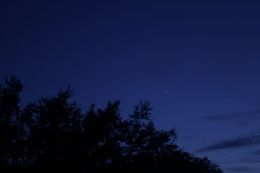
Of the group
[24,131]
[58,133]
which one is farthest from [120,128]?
[24,131]

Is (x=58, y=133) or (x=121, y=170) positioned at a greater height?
(x=58, y=133)

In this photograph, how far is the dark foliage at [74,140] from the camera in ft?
104

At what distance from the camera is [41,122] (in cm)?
3319

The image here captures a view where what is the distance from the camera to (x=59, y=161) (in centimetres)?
3173

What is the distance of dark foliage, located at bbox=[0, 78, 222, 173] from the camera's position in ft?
104

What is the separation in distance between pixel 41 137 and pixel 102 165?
21.6 feet

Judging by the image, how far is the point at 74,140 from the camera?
33.5 meters

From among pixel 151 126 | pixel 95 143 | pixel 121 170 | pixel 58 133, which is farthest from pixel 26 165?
pixel 151 126

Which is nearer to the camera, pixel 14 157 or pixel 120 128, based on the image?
pixel 14 157

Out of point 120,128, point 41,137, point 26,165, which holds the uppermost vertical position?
point 120,128

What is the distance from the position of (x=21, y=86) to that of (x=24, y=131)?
4416mm

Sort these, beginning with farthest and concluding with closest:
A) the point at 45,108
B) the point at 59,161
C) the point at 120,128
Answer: the point at 120,128 < the point at 45,108 < the point at 59,161

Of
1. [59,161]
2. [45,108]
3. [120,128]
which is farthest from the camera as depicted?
[120,128]

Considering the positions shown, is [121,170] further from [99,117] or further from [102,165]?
[99,117]
